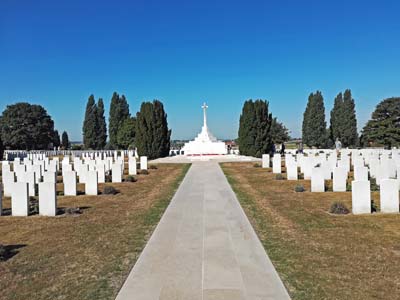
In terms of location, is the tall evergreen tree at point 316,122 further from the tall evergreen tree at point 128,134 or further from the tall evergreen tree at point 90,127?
the tall evergreen tree at point 90,127

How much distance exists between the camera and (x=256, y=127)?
37781 millimetres

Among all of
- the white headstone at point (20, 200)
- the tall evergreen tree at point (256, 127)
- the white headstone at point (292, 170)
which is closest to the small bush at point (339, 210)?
the white headstone at point (292, 170)

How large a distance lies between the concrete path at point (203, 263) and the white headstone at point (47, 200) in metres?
3.41

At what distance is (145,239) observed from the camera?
24.5 feet

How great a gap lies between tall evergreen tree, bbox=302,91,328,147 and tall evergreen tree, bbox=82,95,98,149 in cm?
3808

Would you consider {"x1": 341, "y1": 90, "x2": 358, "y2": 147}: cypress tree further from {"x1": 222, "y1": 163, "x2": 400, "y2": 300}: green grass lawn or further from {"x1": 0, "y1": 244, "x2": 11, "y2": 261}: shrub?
{"x1": 0, "y1": 244, "x2": 11, "y2": 261}: shrub

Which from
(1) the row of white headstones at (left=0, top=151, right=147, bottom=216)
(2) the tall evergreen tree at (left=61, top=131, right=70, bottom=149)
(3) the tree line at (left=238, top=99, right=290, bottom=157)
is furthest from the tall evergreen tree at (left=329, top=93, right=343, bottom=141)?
(2) the tall evergreen tree at (left=61, top=131, right=70, bottom=149)

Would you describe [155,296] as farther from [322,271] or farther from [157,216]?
[157,216]

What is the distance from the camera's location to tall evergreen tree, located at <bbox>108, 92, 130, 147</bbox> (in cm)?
6469

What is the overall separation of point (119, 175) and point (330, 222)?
12004mm

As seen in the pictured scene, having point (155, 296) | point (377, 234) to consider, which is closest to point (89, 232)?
point (155, 296)

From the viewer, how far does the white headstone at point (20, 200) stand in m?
10.3

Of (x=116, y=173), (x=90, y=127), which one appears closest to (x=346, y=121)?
(x=90, y=127)

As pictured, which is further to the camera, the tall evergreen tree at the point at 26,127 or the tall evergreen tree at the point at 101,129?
the tall evergreen tree at the point at 101,129
